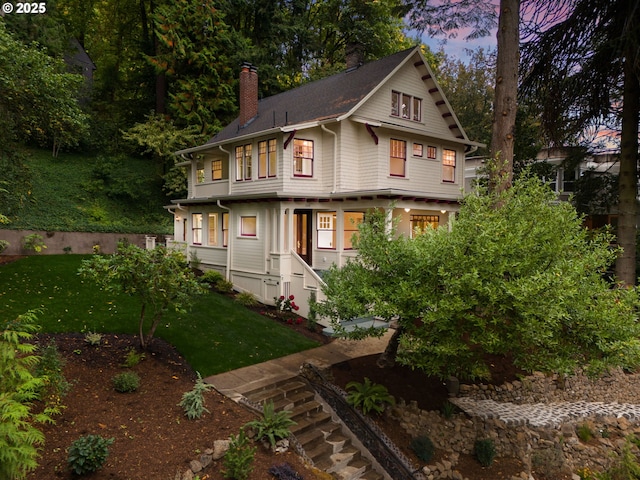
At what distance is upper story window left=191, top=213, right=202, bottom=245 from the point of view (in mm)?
19828

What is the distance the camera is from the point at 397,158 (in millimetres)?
16484

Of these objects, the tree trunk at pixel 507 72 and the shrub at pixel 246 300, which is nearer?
the tree trunk at pixel 507 72

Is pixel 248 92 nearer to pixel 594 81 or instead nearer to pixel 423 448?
pixel 594 81

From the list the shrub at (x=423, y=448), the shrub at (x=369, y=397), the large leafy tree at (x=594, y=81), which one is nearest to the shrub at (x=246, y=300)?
the shrub at (x=369, y=397)

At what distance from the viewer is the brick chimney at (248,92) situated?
19.3 metres

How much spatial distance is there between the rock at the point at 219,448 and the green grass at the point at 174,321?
2491 mm

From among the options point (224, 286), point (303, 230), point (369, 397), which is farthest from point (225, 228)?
point (369, 397)

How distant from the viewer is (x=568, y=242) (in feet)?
22.7

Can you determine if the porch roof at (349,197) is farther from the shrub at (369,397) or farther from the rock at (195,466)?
the rock at (195,466)

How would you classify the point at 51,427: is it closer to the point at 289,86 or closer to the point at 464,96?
the point at 289,86

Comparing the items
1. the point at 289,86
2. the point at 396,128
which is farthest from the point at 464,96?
the point at 396,128

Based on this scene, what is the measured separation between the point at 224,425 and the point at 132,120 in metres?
32.3

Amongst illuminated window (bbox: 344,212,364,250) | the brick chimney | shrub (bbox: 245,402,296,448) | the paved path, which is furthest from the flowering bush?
the brick chimney

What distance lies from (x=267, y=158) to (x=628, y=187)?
12960 mm
